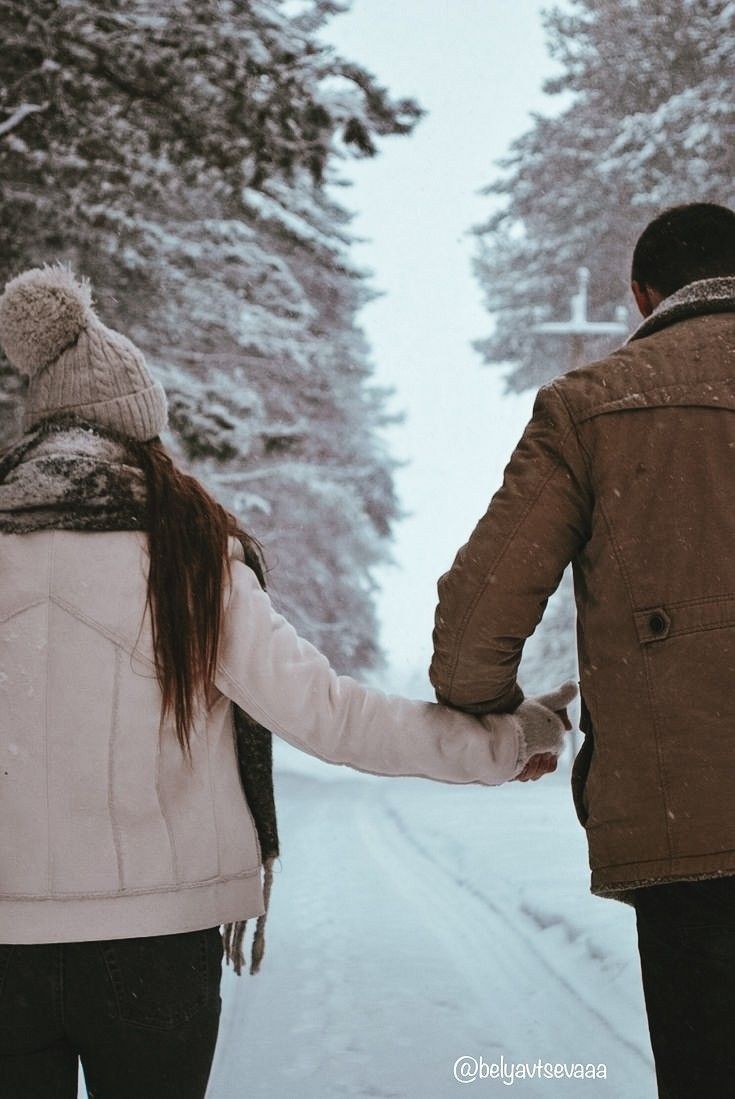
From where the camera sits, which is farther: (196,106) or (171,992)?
(196,106)

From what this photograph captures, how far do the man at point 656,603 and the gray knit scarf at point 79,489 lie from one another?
520mm

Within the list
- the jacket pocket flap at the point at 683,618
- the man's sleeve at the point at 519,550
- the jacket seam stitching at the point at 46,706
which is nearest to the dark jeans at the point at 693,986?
the jacket pocket flap at the point at 683,618

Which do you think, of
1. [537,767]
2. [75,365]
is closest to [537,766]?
[537,767]

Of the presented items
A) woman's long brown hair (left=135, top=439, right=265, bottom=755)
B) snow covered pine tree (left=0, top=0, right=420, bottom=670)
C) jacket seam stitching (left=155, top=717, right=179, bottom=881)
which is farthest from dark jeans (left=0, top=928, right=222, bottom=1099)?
snow covered pine tree (left=0, top=0, right=420, bottom=670)

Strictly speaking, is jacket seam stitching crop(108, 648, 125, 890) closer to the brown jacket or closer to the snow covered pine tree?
the brown jacket

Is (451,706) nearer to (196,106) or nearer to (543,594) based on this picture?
(543,594)

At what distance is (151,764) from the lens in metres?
2.07

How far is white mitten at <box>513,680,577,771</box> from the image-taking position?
2557mm

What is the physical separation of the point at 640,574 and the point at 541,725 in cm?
61

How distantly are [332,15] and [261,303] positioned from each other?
11.6 feet

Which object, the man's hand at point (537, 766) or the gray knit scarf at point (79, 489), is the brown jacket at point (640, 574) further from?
the gray knit scarf at point (79, 489)

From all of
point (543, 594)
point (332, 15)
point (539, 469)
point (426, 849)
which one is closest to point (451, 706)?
point (543, 594)

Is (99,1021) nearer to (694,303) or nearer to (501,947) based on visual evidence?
(694,303)

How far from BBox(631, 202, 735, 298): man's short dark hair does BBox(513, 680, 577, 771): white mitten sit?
3.20 feet
